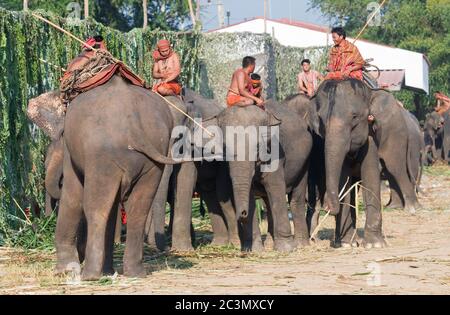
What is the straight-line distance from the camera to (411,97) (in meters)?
46.6

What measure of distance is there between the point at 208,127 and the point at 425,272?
428cm

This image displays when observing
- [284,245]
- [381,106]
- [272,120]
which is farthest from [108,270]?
[381,106]

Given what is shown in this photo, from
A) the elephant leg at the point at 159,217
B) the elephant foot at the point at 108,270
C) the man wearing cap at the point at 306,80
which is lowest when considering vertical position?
the elephant foot at the point at 108,270

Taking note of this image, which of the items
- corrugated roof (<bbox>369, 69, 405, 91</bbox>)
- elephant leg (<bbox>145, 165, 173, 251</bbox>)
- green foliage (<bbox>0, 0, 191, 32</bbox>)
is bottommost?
elephant leg (<bbox>145, 165, 173, 251</bbox>)

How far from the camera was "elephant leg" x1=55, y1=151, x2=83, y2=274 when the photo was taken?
1149cm

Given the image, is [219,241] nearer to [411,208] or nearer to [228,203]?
[228,203]

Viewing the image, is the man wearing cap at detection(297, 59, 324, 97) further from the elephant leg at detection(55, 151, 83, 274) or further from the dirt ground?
the elephant leg at detection(55, 151, 83, 274)

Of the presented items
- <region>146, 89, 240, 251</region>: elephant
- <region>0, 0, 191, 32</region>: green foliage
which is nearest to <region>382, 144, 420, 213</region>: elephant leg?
<region>146, 89, 240, 251</region>: elephant

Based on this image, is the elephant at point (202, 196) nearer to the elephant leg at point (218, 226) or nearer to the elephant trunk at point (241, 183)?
the elephant leg at point (218, 226)

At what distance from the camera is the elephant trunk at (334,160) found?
1472 cm

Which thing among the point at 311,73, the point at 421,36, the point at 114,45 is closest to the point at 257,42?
the point at 311,73

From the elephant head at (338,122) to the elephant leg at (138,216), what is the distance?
3.96 metres

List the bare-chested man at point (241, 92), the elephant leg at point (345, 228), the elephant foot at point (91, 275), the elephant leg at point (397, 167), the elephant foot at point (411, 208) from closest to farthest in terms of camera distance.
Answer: the elephant foot at point (91, 275), the bare-chested man at point (241, 92), the elephant leg at point (345, 228), the elephant leg at point (397, 167), the elephant foot at point (411, 208)

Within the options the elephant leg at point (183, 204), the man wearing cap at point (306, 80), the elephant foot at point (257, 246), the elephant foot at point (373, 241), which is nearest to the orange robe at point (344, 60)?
the elephant foot at point (373, 241)
